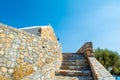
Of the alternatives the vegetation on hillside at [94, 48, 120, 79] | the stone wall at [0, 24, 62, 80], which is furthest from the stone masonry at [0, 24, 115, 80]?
the vegetation on hillside at [94, 48, 120, 79]

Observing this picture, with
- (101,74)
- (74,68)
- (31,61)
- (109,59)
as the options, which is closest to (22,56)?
(31,61)

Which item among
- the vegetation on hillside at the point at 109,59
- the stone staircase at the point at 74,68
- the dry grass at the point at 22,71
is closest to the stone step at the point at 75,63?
the stone staircase at the point at 74,68

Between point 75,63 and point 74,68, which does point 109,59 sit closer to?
point 75,63

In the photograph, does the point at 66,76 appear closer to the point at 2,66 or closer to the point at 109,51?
the point at 2,66

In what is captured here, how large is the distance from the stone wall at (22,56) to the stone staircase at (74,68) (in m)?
0.54

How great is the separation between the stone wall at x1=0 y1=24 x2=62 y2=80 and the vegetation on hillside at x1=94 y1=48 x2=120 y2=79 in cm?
1586

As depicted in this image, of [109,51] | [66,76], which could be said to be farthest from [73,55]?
[109,51]

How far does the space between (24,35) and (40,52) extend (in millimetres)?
1051

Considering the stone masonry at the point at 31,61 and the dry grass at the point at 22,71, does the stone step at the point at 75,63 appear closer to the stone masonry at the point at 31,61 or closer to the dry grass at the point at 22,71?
the stone masonry at the point at 31,61

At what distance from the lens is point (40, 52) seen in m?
6.91

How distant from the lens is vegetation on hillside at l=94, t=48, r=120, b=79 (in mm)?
22078

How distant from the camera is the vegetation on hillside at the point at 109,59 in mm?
22078

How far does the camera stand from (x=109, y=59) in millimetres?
22297

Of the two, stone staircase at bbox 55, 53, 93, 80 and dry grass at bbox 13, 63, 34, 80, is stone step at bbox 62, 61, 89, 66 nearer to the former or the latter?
stone staircase at bbox 55, 53, 93, 80
